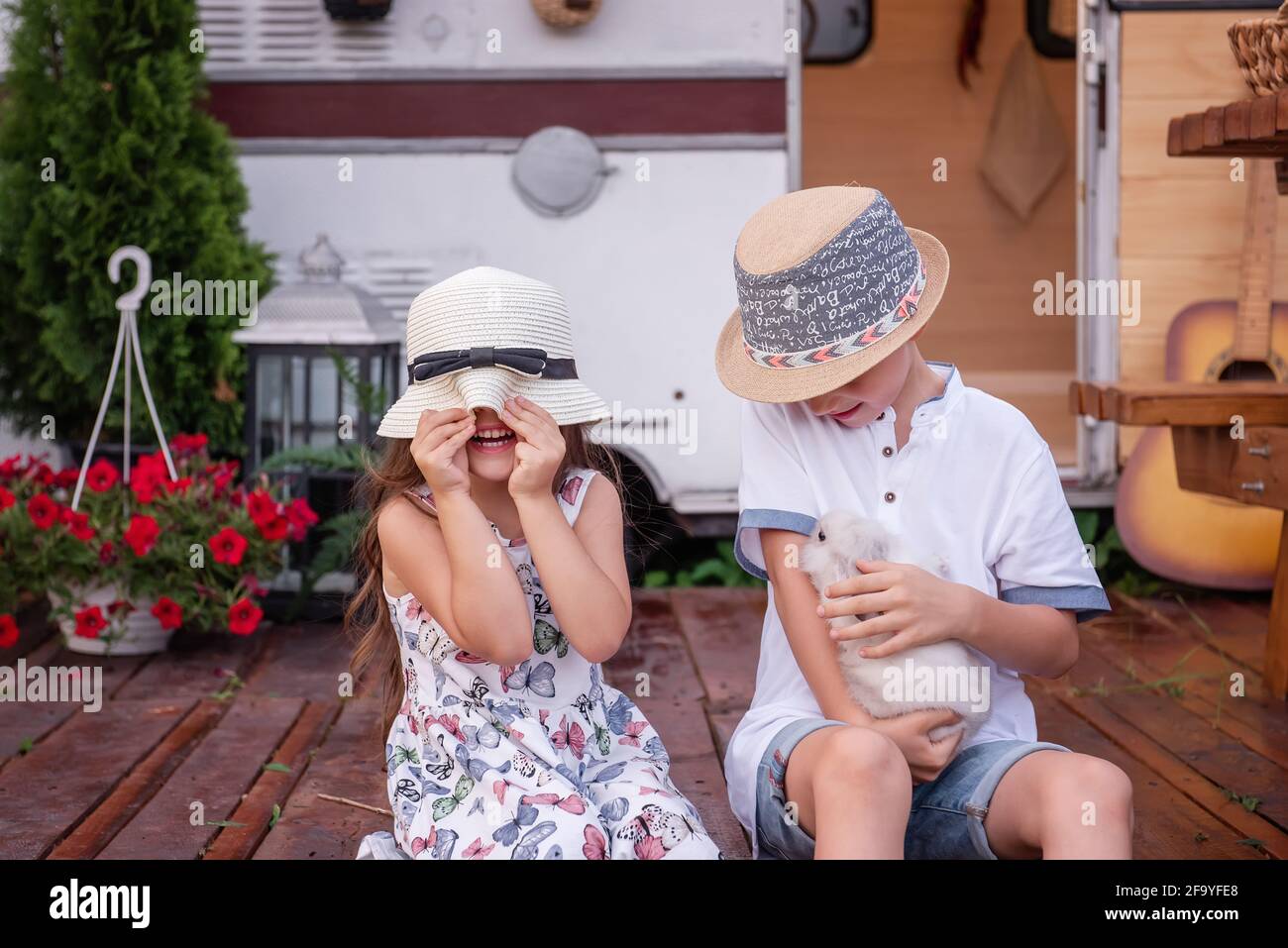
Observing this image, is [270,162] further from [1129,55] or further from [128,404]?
[1129,55]

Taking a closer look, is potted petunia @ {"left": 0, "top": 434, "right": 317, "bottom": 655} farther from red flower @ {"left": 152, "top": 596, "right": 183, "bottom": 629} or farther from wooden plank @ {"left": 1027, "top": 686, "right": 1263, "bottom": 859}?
wooden plank @ {"left": 1027, "top": 686, "right": 1263, "bottom": 859}

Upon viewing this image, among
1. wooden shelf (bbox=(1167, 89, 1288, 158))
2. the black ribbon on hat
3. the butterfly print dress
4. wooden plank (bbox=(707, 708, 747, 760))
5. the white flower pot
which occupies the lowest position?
wooden plank (bbox=(707, 708, 747, 760))

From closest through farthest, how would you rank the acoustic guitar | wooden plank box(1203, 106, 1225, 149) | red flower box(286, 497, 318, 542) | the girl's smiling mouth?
the girl's smiling mouth → wooden plank box(1203, 106, 1225, 149) → red flower box(286, 497, 318, 542) → the acoustic guitar

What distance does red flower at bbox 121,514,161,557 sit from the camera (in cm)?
378

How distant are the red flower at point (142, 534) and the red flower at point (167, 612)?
145 mm

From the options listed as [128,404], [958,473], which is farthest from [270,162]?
[958,473]

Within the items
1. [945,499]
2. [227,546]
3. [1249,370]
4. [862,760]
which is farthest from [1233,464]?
[227,546]

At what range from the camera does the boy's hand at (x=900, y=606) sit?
1934 mm

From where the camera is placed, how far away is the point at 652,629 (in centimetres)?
434

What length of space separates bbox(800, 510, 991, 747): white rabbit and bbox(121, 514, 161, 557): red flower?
233 centimetres

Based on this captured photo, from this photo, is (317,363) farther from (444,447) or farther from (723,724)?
(444,447)

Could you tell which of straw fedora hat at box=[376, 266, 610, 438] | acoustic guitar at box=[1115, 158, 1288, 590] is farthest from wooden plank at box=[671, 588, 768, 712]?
straw fedora hat at box=[376, 266, 610, 438]

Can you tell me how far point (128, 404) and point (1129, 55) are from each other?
3.57 m

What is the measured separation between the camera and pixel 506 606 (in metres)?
2.08
